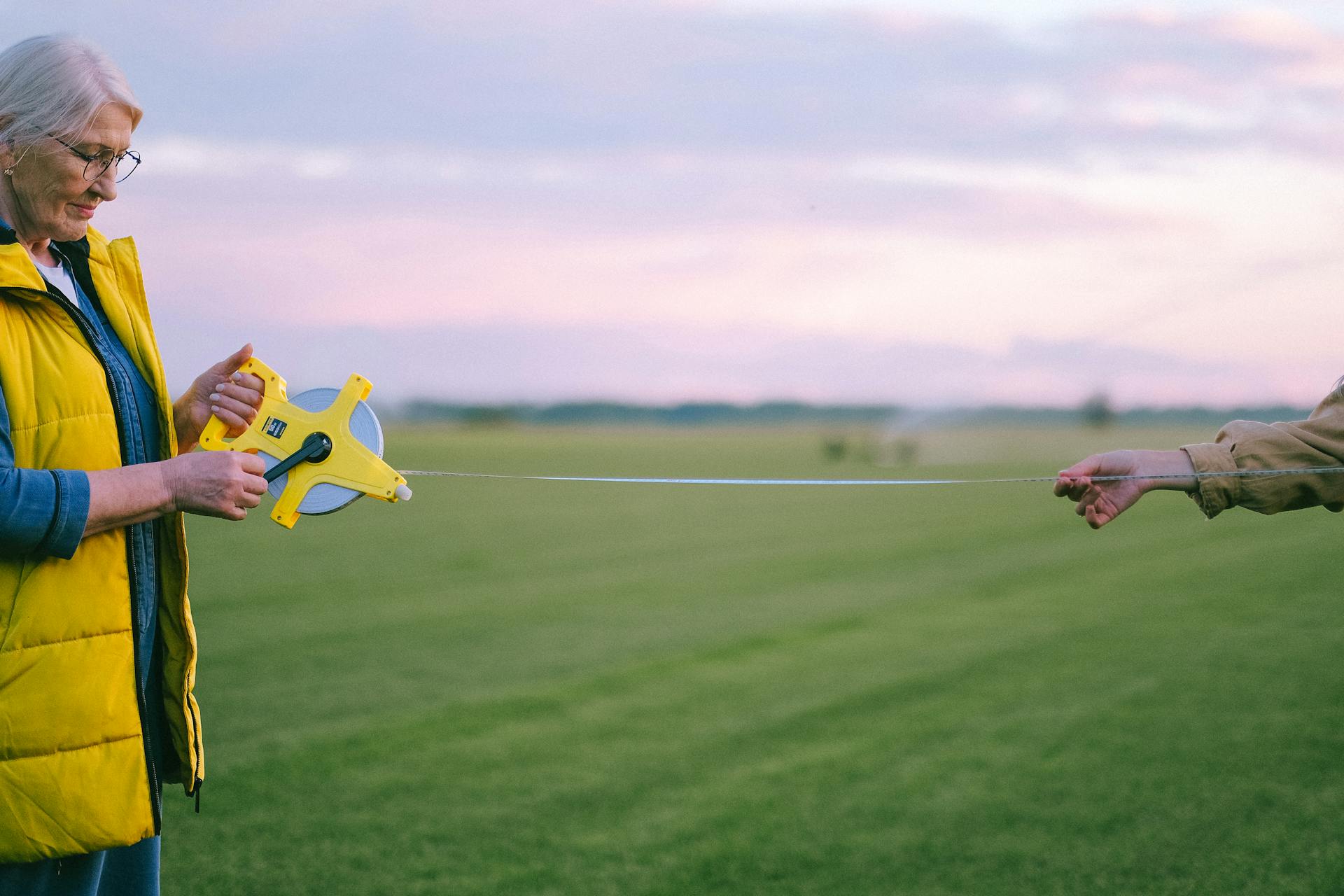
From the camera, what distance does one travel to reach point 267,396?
204cm

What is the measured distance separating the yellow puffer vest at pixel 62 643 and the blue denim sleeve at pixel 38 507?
0.04 metres

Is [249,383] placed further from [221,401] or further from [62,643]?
[62,643]

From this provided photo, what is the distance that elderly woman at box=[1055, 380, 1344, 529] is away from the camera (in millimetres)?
2352

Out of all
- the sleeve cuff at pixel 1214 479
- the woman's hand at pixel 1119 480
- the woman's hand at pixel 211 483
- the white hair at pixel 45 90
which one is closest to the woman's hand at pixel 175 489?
the woman's hand at pixel 211 483

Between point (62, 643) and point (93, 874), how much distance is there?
387 millimetres

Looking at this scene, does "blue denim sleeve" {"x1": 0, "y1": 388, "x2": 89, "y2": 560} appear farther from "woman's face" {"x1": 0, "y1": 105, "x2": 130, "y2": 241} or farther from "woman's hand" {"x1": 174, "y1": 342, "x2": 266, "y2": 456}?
"woman's hand" {"x1": 174, "y1": 342, "x2": 266, "y2": 456}

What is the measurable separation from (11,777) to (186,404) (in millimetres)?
701

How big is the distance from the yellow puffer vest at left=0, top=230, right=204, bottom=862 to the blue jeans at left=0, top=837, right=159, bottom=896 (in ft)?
0.19

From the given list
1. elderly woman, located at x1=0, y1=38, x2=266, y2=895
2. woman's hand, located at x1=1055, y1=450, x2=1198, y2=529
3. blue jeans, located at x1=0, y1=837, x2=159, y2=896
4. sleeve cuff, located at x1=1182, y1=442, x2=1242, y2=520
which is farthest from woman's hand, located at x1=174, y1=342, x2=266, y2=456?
sleeve cuff, located at x1=1182, y1=442, x2=1242, y2=520

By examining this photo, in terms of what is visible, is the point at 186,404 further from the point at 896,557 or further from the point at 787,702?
the point at 896,557

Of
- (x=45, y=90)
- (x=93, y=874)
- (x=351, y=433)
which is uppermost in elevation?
(x=45, y=90)

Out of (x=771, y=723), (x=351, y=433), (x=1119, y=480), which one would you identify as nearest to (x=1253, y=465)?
(x=1119, y=480)

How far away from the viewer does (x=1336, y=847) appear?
356 centimetres

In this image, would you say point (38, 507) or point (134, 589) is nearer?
point (38, 507)
